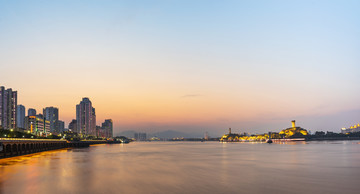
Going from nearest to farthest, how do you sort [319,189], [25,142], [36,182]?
[319,189] < [36,182] < [25,142]

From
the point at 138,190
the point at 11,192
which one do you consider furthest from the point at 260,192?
the point at 11,192

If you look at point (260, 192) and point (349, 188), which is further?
point (349, 188)

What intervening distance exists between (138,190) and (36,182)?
14759 mm

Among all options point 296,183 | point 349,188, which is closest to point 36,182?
point 296,183

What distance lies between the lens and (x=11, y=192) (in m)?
32.6

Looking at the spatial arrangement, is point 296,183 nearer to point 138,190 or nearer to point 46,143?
point 138,190

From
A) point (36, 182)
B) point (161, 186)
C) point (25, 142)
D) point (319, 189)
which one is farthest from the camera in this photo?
point (25, 142)

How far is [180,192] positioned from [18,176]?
83.1ft

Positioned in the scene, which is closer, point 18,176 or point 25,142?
point 18,176

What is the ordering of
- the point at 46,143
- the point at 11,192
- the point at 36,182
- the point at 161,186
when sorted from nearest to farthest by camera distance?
the point at 11,192, the point at 161,186, the point at 36,182, the point at 46,143

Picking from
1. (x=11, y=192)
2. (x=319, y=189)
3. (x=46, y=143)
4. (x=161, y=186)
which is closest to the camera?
(x=11, y=192)

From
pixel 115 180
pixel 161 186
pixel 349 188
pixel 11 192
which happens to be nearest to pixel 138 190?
pixel 161 186

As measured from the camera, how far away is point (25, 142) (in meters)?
96.4

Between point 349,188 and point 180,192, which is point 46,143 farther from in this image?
point 349,188
